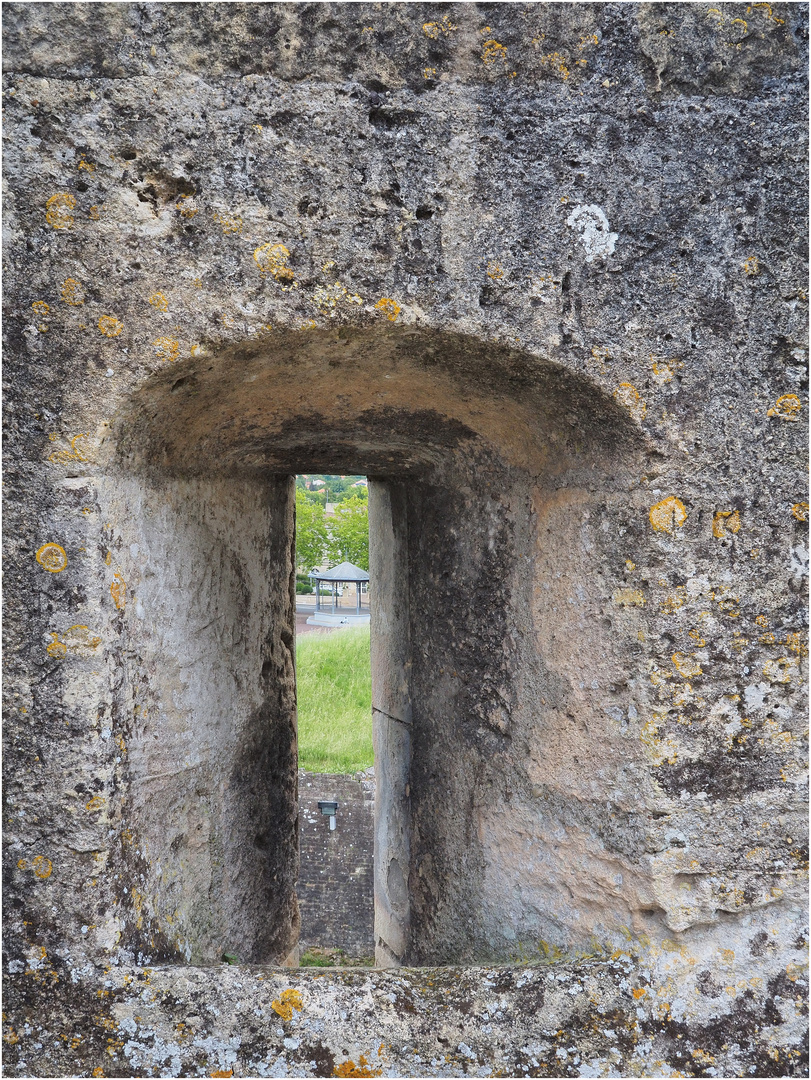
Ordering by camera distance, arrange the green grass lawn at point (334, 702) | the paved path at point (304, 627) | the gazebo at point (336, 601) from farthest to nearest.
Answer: the gazebo at point (336, 601)
the paved path at point (304, 627)
the green grass lawn at point (334, 702)

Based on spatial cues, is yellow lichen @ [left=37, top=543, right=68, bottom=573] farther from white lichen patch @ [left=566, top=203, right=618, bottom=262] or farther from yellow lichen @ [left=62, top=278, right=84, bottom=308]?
white lichen patch @ [left=566, top=203, right=618, bottom=262]

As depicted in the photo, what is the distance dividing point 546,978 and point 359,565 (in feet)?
52.9

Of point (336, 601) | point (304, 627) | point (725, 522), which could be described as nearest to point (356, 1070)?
point (725, 522)

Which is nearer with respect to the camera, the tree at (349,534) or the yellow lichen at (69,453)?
the yellow lichen at (69,453)

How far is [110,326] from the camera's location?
4.48 ft

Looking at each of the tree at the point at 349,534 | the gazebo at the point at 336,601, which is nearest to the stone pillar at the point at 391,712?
the gazebo at the point at 336,601

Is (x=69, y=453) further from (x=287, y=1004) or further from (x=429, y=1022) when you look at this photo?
(x=429, y=1022)

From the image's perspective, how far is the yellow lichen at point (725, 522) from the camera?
145cm

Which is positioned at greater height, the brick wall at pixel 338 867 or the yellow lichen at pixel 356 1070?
the yellow lichen at pixel 356 1070

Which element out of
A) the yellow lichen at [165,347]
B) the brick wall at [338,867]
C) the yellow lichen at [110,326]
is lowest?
the brick wall at [338,867]

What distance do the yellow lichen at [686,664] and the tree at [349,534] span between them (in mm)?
15213

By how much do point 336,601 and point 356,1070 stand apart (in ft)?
55.6

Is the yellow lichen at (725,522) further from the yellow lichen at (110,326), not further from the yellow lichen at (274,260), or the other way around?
the yellow lichen at (110,326)

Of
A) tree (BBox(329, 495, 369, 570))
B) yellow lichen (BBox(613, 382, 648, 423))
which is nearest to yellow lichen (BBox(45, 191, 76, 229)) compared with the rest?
yellow lichen (BBox(613, 382, 648, 423))
